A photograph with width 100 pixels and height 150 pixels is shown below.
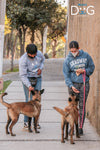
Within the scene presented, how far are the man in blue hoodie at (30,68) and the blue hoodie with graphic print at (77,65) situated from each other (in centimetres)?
74

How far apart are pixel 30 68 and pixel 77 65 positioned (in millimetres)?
1059

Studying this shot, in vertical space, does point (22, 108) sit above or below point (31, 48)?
below

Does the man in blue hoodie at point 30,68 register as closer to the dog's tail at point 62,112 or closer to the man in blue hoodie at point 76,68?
the man in blue hoodie at point 76,68

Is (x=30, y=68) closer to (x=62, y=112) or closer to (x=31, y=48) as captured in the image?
(x=31, y=48)

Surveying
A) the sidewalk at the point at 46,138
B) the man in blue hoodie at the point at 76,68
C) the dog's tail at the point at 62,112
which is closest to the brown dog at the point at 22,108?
the sidewalk at the point at 46,138

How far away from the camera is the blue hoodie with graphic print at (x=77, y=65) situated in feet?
21.0

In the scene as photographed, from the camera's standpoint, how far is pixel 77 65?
642 centimetres

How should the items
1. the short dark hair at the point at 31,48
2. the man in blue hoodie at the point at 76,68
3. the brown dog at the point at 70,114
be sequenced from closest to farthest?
the brown dog at the point at 70,114
the man in blue hoodie at the point at 76,68
the short dark hair at the point at 31,48

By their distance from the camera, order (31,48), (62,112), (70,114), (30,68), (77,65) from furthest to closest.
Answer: (30,68), (31,48), (77,65), (70,114), (62,112)

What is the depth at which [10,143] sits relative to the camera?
6.10 m

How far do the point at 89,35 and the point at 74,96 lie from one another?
2.63 meters

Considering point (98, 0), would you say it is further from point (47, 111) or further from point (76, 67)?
point (47, 111)

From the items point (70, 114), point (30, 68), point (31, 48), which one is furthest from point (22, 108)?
point (31, 48)

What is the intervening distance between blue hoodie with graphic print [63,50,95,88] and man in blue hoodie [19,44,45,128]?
74 cm
